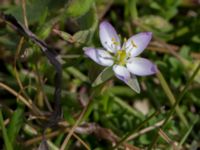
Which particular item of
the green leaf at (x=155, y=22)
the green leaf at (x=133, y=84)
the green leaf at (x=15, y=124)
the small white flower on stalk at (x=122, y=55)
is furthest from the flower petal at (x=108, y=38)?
the green leaf at (x=155, y=22)

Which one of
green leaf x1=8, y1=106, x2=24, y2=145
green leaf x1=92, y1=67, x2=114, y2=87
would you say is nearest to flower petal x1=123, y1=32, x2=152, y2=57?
green leaf x1=92, y1=67, x2=114, y2=87

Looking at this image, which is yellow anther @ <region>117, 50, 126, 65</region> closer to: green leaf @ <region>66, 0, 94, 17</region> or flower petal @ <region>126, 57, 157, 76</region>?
flower petal @ <region>126, 57, 157, 76</region>

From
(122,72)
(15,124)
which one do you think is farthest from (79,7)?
(15,124)

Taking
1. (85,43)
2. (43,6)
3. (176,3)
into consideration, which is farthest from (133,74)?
(176,3)

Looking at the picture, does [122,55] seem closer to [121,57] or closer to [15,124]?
[121,57]

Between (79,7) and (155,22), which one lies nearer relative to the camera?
(79,7)

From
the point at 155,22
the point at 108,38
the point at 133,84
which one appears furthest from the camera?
the point at 155,22

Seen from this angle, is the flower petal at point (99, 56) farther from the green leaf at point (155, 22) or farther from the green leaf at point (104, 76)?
the green leaf at point (155, 22)
